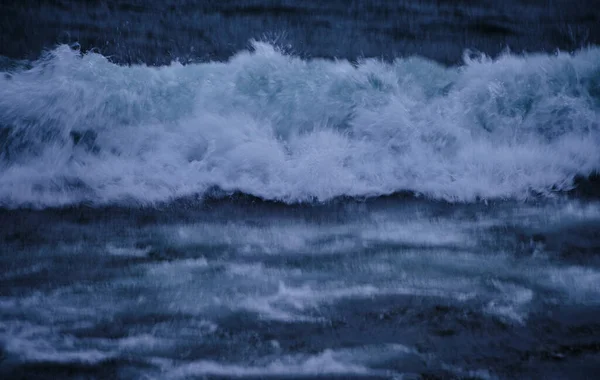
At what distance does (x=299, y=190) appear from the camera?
2.32m

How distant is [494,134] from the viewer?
7.86 feet

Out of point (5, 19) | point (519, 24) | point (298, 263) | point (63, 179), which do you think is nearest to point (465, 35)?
point (519, 24)

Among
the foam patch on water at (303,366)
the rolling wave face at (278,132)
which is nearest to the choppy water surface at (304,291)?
the foam patch on water at (303,366)

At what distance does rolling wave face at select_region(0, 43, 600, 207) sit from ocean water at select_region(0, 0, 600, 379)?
11 mm

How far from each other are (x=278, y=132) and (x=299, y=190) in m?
0.33

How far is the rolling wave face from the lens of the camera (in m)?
2.31

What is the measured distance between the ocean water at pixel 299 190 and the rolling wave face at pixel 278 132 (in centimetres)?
1

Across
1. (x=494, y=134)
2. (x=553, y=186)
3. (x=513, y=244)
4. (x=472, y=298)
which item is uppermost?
(x=494, y=134)

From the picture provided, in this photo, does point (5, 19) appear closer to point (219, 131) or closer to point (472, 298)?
point (219, 131)

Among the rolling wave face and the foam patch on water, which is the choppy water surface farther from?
the rolling wave face

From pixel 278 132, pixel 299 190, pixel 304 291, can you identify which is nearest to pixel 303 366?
pixel 304 291

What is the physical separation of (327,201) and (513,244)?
0.95 m

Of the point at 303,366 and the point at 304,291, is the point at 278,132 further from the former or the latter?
the point at 303,366

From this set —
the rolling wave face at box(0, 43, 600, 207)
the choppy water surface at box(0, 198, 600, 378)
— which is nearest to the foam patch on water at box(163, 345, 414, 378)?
the choppy water surface at box(0, 198, 600, 378)
